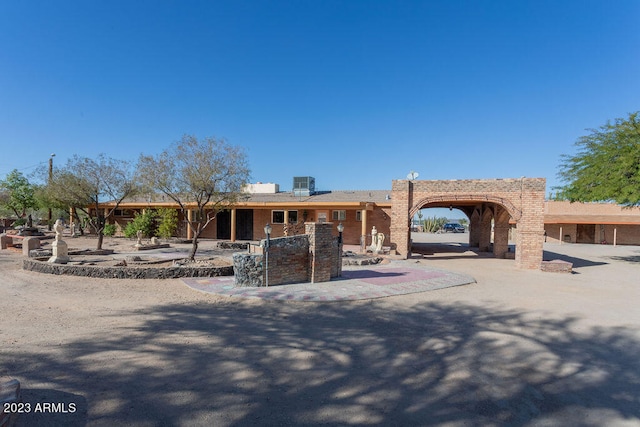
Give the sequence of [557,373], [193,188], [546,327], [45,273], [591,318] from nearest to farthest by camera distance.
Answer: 1. [557,373]
2. [546,327]
3. [591,318]
4. [45,273]
5. [193,188]

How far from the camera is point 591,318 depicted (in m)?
6.60

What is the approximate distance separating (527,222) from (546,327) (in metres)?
9.13

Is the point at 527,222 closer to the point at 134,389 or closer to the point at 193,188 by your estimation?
the point at 193,188

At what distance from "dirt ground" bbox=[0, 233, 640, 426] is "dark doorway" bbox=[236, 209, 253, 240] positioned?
15996 millimetres

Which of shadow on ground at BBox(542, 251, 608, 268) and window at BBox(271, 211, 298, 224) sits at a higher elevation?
window at BBox(271, 211, 298, 224)

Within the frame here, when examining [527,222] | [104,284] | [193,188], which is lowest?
[104,284]

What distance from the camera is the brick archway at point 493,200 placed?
13547 mm

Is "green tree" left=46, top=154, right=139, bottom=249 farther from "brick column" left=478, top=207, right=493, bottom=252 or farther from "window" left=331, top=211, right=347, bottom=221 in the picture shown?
"brick column" left=478, top=207, right=493, bottom=252

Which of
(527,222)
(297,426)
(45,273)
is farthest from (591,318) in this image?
(45,273)

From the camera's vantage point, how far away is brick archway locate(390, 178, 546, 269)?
13547 mm

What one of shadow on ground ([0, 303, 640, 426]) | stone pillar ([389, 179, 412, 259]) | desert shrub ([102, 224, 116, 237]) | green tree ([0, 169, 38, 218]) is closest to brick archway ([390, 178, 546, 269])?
stone pillar ([389, 179, 412, 259])

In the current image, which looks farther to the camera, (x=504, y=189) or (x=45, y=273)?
(x=504, y=189)

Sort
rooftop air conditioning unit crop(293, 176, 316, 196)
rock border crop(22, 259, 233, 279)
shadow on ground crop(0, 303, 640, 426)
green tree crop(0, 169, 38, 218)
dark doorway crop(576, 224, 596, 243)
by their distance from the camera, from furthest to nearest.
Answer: dark doorway crop(576, 224, 596, 243), green tree crop(0, 169, 38, 218), rooftop air conditioning unit crop(293, 176, 316, 196), rock border crop(22, 259, 233, 279), shadow on ground crop(0, 303, 640, 426)

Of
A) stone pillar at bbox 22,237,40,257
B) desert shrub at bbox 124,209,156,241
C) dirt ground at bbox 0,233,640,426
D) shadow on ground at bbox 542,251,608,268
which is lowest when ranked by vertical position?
shadow on ground at bbox 542,251,608,268
